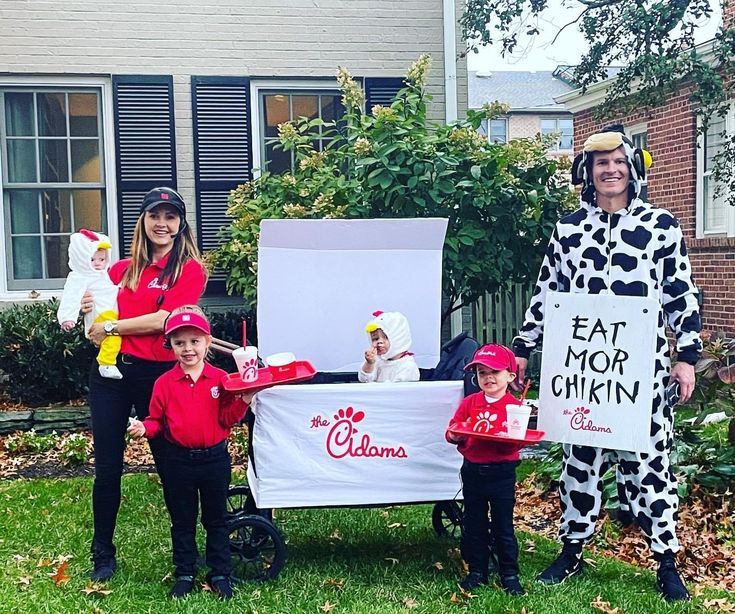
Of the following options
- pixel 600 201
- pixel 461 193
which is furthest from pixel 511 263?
pixel 600 201

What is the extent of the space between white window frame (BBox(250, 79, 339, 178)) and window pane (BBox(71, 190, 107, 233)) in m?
1.52

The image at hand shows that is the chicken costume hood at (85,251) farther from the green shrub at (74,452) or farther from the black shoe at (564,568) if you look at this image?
the green shrub at (74,452)

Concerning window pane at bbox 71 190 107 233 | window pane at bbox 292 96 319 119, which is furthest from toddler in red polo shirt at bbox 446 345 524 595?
window pane at bbox 71 190 107 233

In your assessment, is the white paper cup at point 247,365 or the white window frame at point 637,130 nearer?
the white paper cup at point 247,365

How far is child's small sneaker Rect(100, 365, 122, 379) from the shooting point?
3.99m

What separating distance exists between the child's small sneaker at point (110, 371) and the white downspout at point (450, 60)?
5254mm

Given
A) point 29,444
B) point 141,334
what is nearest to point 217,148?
point 29,444

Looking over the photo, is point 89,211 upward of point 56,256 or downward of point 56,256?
upward

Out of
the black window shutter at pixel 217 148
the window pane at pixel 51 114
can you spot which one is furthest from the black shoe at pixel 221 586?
the window pane at pixel 51 114

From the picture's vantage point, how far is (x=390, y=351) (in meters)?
4.54

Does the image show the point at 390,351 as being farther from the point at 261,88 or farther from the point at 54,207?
the point at 54,207

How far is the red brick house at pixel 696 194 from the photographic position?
11703 mm

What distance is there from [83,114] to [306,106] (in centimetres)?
214

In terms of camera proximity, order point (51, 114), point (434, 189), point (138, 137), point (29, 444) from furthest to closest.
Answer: point (51, 114)
point (138, 137)
point (29, 444)
point (434, 189)
